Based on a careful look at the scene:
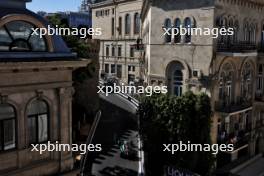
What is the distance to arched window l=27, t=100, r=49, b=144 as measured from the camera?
13.4 m

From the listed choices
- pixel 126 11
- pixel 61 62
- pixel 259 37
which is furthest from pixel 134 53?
pixel 61 62

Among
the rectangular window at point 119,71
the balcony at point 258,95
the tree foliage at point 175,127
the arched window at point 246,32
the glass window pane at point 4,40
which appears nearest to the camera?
the glass window pane at point 4,40

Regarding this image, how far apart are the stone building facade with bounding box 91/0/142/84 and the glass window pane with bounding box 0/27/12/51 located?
36265mm

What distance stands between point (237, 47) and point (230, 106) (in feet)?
16.9

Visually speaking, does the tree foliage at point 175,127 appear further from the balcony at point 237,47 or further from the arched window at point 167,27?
the arched window at point 167,27

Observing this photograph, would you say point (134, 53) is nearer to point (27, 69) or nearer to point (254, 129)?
point (254, 129)

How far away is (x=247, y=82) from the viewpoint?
1284 inches

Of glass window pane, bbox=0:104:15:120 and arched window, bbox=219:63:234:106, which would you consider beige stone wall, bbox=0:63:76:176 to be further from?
arched window, bbox=219:63:234:106

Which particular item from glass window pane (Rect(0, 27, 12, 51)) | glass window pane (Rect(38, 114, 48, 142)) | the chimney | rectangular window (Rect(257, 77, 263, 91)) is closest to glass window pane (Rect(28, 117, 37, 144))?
glass window pane (Rect(38, 114, 48, 142))

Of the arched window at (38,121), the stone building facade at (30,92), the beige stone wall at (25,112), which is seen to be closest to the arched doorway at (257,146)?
the beige stone wall at (25,112)

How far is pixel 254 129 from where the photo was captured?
113ft

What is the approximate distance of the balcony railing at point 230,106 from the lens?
28.3 m

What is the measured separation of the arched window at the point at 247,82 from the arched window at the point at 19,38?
22.5m

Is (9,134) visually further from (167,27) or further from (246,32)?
(246,32)
